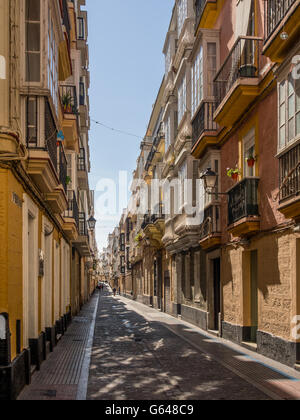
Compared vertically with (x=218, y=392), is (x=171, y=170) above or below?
above

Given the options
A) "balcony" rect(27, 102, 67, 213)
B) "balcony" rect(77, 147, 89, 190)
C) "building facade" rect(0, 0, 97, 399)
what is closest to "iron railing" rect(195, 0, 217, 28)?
"building facade" rect(0, 0, 97, 399)

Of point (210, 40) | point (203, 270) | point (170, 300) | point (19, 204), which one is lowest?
point (170, 300)

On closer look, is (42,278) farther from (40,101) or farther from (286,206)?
(286,206)

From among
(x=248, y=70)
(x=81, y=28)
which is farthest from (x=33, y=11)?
(x=81, y=28)

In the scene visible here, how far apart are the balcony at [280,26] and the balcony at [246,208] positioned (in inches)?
135

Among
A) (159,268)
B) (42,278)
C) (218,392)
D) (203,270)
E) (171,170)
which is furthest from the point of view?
(159,268)

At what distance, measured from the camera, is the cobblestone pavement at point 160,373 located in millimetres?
8586

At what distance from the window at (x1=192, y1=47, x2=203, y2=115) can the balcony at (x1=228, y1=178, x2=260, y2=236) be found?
499 cm

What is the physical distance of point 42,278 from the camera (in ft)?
41.0

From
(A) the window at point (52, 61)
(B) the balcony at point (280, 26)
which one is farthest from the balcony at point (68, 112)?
(B) the balcony at point (280, 26)

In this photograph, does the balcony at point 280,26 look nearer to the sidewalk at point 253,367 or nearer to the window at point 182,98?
the sidewalk at point 253,367

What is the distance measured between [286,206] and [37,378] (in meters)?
5.87

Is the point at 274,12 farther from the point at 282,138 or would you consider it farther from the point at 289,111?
the point at 282,138
